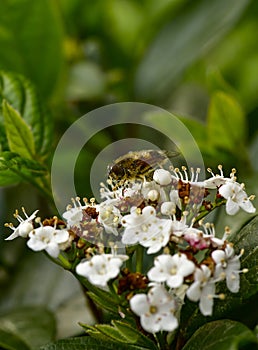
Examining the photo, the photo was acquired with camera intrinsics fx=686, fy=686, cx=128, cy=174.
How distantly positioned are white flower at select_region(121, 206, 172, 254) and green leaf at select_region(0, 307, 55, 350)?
449mm

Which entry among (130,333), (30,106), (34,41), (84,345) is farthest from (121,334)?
(34,41)

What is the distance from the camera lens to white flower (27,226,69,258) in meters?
1.04

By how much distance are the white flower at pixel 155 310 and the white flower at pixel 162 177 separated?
8.5 inches

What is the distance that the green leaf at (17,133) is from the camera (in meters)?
1.33

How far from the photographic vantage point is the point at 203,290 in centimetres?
98

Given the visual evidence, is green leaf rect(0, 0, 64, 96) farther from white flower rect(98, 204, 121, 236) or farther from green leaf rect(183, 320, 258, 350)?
green leaf rect(183, 320, 258, 350)

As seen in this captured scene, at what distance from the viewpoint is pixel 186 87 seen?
2289 millimetres

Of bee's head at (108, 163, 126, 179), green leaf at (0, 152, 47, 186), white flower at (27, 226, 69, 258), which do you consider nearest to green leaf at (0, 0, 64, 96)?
green leaf at (0, 152, 47, 186)

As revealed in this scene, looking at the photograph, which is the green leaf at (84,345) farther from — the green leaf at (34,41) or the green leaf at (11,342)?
the green leaf at (34,41)

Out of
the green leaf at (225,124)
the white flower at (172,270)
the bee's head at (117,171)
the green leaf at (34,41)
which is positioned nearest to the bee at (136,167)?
the bee's head at (117,171)

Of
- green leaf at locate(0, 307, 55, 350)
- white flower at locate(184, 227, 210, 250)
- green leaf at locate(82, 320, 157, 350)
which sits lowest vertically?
green leaf at locate(0, 307, 55, 350)

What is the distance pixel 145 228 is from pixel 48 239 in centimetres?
15

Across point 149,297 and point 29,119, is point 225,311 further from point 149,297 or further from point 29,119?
point 29,119

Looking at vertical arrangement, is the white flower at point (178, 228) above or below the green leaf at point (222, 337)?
above
